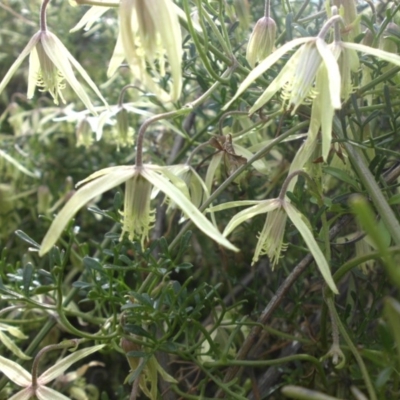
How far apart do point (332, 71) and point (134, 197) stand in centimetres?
29

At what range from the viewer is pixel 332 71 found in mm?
657

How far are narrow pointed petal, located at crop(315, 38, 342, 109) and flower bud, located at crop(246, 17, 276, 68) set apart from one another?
156mm

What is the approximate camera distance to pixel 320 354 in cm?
100

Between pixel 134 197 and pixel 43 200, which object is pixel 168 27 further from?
pixel 43 200

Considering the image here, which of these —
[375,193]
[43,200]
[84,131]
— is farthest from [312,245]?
[43,200]

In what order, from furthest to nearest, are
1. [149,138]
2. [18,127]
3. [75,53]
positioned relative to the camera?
[75,53] → [18,127] → [149,138]

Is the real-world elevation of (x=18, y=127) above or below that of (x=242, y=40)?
below

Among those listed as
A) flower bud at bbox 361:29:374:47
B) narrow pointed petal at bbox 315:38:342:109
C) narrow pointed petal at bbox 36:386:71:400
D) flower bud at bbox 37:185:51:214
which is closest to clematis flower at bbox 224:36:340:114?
narrow pointed petal at bbox 315:38:342:109

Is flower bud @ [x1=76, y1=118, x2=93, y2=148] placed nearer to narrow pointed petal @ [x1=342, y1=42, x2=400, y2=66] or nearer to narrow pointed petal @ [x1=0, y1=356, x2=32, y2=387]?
narrow pointed petal @ [x1=0, y1=356, x2=32, y2=387]

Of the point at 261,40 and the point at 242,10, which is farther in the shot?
the point at 242,10

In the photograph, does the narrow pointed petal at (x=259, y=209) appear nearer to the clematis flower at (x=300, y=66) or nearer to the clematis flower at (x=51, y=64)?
the clematis flower at (x=300, y=66)

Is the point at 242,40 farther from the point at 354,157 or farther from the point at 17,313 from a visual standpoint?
the point at 17,313

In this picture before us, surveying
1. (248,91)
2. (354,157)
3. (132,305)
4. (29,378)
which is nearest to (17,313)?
(29,378)

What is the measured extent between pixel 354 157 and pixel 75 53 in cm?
118
